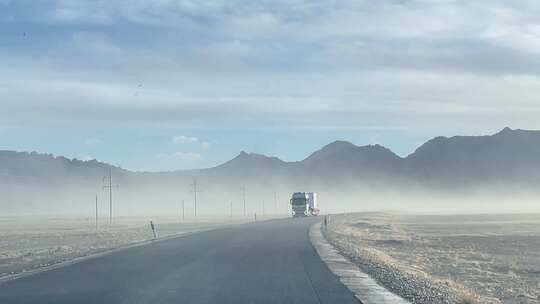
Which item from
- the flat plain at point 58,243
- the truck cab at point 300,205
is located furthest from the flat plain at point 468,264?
the truck cab at point 300,205

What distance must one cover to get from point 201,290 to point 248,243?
22.0m

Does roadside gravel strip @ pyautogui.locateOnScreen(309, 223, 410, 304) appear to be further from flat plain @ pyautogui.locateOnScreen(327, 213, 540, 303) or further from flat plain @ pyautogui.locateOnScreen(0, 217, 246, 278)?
flat plain @ pyautogui.locateOnScreen(0, 217, 246, 278)

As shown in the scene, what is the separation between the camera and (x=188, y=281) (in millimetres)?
21547

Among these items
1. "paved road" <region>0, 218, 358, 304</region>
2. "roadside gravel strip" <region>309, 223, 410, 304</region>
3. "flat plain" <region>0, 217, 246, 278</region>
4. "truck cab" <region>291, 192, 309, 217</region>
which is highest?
"truck cab" <region>291, 192, 309, 217</region>

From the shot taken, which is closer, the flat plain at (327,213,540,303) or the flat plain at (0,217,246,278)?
the flat plain at (327,213,540,303)

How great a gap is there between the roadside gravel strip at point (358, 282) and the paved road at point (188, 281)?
33 centimetres

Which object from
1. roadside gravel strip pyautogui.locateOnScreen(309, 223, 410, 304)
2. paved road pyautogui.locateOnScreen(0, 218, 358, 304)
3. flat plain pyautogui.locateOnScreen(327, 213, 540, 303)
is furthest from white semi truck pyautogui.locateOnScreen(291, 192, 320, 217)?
paved road pyautogui.locateOnScreen(0, 218, 358, 304)

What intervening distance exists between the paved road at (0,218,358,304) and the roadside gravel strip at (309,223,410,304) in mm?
331

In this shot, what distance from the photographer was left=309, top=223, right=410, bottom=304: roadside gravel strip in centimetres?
1825

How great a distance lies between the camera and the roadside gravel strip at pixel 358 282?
18.2 meters

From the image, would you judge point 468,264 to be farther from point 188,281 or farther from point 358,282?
point 188,281

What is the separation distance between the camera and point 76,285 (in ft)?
68.5

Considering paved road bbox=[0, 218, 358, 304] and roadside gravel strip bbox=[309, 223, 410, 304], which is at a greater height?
paved road bbox=[0, 218, 358, 304]

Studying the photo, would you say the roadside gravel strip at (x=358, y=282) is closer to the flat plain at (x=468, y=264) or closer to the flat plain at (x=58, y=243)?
the flat plain at (x=468, y=264)
